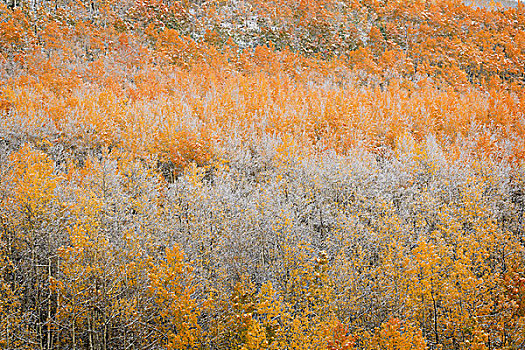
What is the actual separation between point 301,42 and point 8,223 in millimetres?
44932

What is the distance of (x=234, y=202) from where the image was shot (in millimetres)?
17234

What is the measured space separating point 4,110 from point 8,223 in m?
11.9

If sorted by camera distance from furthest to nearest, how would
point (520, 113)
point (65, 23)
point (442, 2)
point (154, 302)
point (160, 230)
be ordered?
point (442, 2) → point (65, 23) → point (520, 113) → point (160, 230) → point (154, 302)

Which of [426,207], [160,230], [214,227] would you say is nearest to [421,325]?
[426,207]

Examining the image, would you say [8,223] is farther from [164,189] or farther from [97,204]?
[164,189]

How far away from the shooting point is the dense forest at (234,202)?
1191 cm

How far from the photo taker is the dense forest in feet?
39.1

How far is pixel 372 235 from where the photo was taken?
597 inches

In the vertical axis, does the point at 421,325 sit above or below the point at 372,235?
below

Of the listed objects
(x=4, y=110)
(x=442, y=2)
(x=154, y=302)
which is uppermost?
(x=442, y=2)

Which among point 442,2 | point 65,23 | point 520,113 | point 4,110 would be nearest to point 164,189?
point 4,110

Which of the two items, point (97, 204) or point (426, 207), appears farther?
point (426, 207)

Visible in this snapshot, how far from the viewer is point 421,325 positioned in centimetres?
1302

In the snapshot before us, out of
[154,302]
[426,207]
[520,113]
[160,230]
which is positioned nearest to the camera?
[154,302]
